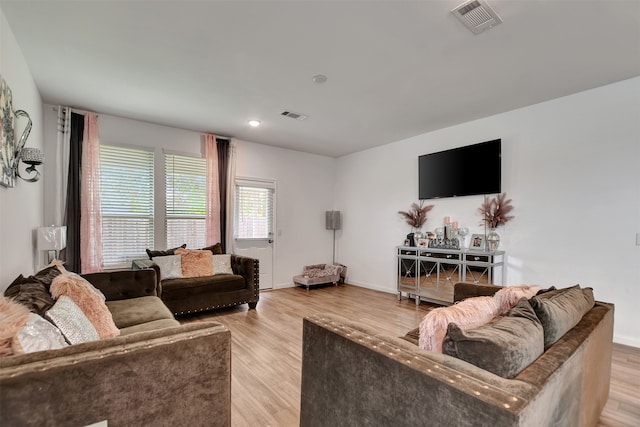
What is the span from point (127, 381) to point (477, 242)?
13.9 feet

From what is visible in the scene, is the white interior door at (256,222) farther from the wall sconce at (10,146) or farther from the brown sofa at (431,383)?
the brown sofa at (431,383)

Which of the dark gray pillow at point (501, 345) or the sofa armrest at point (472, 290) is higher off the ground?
the dark gray pillow at point (501, 345)

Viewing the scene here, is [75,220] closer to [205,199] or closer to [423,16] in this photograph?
[205,199]

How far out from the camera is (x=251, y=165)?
5430mm

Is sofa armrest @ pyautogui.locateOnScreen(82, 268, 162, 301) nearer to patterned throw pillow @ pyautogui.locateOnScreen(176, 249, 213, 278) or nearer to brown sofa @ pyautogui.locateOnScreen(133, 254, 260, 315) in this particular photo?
brown sofa @ pyautogui.locateOnScreen(133, 254, 260, 315)

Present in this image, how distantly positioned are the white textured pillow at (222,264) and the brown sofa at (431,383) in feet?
10.0

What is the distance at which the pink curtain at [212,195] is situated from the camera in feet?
15.9

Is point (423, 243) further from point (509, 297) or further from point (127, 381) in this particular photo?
point (127, 381)

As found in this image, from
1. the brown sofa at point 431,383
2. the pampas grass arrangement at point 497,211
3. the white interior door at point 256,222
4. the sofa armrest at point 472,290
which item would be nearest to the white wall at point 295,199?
the white interior door at point 256,222

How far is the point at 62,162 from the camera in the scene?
377 cm

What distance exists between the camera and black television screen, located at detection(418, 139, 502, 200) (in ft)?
13.3

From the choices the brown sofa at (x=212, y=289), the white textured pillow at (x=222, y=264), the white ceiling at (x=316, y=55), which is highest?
the white ceiling at (x=316, y=55)

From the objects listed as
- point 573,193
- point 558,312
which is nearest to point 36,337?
point 558,312

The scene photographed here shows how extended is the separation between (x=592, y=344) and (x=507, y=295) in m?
0.41
